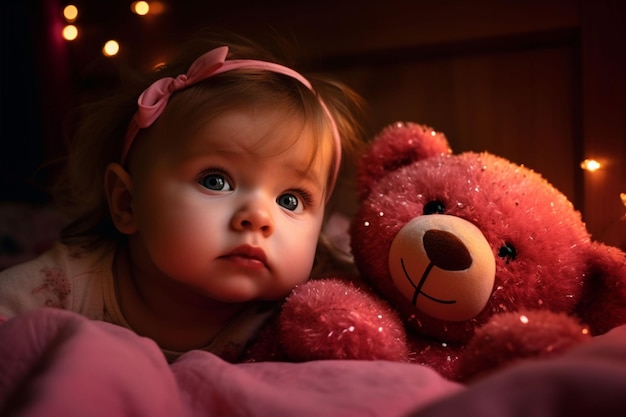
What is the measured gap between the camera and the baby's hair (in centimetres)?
101

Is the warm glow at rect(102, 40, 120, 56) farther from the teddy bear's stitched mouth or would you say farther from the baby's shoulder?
the teddy bear's stitched mouth

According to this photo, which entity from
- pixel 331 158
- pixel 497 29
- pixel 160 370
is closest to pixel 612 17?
pixel 497 29

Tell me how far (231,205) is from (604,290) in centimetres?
51

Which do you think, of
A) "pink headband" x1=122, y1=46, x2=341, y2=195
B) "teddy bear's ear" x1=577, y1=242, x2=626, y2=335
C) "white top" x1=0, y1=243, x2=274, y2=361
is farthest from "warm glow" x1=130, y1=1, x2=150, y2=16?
"teddy bear's ear" x1=577, y1=242, x2=626, y2=335

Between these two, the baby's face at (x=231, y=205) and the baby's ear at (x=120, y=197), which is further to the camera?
the baby's ear at (x=120, y=197)

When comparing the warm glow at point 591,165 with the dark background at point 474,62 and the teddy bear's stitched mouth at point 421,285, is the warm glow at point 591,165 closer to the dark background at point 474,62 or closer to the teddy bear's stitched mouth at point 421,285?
the dark background at point 474,62

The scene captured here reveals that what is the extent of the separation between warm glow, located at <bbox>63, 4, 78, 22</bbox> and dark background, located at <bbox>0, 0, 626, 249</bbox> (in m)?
0.04

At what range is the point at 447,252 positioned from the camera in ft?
2.73

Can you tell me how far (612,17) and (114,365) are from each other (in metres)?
1.00

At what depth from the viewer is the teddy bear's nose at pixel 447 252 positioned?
0.83 metres

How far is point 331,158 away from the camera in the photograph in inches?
42.5

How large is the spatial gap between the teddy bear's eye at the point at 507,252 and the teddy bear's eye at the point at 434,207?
0.29 feet

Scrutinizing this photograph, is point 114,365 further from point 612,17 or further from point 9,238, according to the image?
point 9,238

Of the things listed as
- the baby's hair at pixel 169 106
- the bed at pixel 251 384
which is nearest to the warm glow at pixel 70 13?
the baby's hair at pixel 169 106
